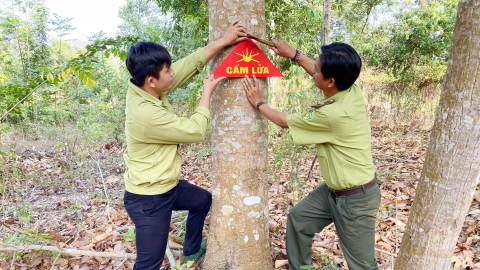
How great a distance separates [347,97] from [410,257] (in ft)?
3.71

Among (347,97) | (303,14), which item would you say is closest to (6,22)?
(303,14)

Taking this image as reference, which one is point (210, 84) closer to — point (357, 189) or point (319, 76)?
point (319, 76)

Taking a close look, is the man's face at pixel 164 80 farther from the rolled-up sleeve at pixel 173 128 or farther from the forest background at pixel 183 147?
the forest background at pixel 183 147

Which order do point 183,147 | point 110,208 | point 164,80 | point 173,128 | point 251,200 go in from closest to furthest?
point 173,128 < point 164,80 < point 251,200 < point 110,208 < point 183,147

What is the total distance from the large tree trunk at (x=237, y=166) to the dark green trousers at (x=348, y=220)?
33cm

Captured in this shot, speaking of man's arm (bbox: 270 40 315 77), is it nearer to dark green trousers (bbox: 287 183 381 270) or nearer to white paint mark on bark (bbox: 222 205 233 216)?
dark green trousers (bbox: 287 183 381 270)

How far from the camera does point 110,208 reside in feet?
12.7

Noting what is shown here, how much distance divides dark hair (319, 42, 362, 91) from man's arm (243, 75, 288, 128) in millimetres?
469

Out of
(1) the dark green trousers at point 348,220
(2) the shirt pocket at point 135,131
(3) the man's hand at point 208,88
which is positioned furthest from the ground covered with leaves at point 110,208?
(3) the man's hand at point 208,88

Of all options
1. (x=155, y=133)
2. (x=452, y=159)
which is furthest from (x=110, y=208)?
(x=452, y=159)

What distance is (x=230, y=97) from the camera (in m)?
2.14

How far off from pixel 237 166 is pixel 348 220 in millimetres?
905

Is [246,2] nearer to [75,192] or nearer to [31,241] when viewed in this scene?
[31,241]

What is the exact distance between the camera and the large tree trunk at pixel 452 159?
61.5 inches
